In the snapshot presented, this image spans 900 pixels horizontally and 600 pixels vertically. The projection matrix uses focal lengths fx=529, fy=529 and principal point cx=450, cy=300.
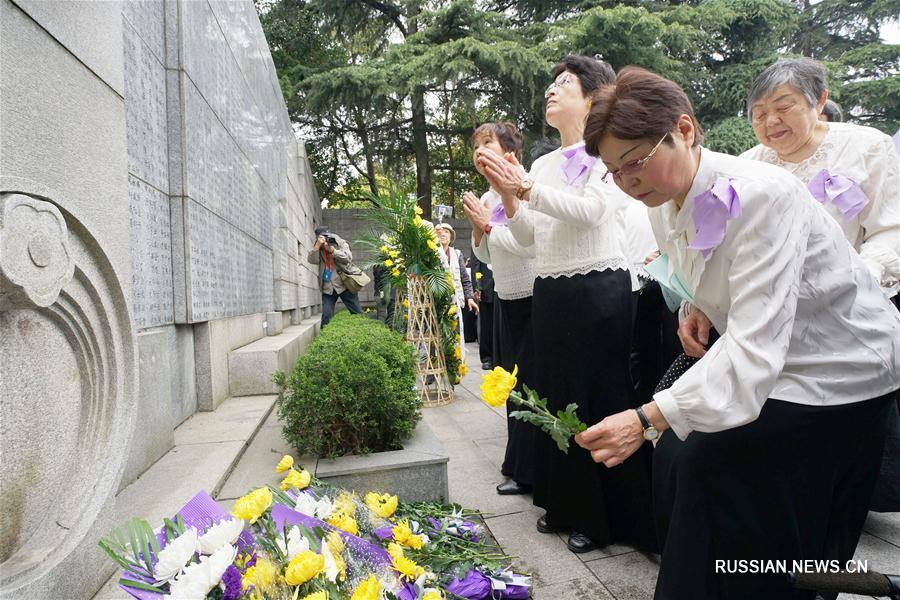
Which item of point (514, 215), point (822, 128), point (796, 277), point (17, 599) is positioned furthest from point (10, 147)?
point (822, 128)

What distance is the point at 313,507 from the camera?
1692mm

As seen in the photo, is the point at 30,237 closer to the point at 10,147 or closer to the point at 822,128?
the point at 10,147

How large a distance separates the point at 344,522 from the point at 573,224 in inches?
58.7

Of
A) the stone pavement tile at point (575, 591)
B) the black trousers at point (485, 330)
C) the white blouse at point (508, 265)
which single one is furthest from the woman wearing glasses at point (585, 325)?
the black trousers at point (485, 330)

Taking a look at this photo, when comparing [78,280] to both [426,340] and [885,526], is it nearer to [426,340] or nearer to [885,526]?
[885,526]

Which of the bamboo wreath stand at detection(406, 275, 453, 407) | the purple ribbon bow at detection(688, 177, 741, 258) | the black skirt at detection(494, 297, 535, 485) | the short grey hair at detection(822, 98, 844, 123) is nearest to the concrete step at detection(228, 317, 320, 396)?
the bamboo wreath stand at detection(406, 275, 453, 407)

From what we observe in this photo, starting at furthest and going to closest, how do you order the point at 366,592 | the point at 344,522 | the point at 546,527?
the point at 546,527
the point at 344,522
the point at 366,592

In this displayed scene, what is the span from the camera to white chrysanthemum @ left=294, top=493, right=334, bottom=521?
1670mm

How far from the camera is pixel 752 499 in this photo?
4.43 ft

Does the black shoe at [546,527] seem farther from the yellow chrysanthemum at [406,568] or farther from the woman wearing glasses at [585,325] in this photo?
the yellow chrysanthemum at [406,568]

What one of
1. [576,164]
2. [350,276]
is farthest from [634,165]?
[350,276]

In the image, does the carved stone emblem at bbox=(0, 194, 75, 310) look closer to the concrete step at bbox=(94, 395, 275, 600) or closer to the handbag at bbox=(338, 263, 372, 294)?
the concrete step at bbox=(94, 395, 275, 600)

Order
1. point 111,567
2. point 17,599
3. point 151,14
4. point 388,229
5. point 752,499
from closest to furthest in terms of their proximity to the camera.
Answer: point 17,599 → point 752,499 → point 111,567 → point 151,14 → point 388,229

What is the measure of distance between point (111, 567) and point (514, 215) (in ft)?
6.53
